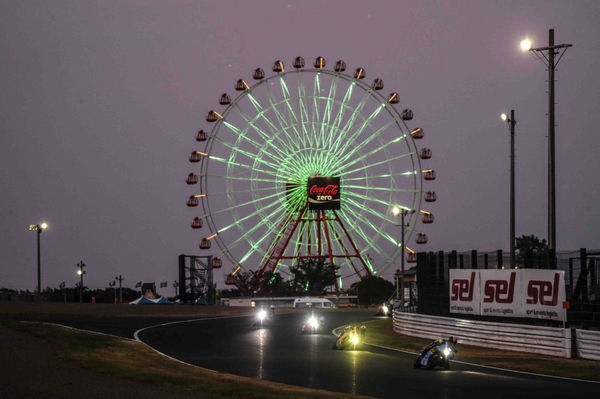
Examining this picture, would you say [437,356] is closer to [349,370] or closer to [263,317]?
[349,370]

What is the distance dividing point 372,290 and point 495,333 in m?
69.8

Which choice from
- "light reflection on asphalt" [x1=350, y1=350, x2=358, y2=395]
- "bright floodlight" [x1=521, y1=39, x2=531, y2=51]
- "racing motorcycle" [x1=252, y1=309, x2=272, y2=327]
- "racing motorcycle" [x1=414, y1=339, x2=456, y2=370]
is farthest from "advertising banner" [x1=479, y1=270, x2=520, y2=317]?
"racing motorcycle" [x1=252, y1=309, x2=272, y2=327]

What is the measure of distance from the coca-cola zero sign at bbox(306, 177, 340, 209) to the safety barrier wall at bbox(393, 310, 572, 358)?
3730cm

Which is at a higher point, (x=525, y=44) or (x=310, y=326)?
(x=525, y=44)

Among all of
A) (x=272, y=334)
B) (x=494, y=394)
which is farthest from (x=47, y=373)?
(x=272, y=334)

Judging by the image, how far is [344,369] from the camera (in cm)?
2356

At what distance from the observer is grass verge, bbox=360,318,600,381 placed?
2428cm

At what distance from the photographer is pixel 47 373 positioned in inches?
763

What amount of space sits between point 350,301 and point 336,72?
36.8 meters

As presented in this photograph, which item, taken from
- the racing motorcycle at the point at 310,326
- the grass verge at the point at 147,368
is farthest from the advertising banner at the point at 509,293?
the grass verge at the point at 147,368

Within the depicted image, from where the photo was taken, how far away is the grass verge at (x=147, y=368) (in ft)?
60.3

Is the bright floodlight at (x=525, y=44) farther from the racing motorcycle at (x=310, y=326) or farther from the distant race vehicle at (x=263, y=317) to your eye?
the distant race vehicle at (x=263, y=317)

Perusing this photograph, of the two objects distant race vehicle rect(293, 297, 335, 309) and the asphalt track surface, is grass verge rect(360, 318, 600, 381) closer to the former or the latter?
the asphalt track surface

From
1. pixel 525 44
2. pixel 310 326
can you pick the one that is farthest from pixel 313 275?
pixel 525 44
